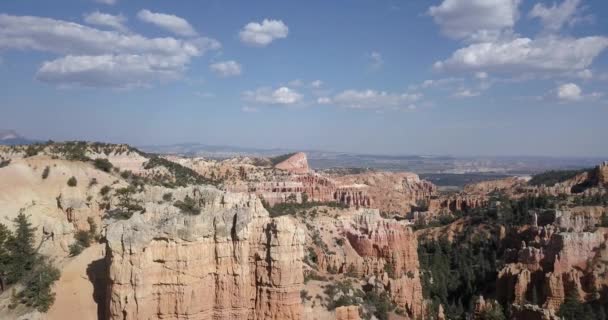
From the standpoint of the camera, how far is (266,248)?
23.8 metres

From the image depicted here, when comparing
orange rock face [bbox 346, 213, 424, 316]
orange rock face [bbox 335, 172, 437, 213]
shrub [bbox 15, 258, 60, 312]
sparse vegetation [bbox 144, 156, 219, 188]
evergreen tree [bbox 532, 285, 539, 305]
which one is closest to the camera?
shrub [bbox 15, 258, 60, 312]

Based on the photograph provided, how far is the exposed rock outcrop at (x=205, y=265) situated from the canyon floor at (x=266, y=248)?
0.17 feet

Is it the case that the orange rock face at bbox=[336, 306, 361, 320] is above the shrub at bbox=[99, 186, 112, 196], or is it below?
below

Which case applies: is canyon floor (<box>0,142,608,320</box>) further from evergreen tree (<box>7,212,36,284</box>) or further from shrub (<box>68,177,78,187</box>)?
evergreen tree (<box>7,212,36,284</box>)

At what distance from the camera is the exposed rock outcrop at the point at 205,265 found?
21.8 meters

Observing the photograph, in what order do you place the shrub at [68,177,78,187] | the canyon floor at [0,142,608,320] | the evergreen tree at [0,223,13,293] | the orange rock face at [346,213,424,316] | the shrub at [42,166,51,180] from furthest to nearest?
the orange rock face at [346,213,424,316]
the shrub at [42,166,51,180]
the shrub at [68,177,78,187]
the evergreen tree at [0,223,13,293]
the canyon floor at [0,142,608,320]

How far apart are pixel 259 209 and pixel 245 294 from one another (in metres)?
3.92

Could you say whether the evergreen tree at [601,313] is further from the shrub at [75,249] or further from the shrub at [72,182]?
the shrub at [72,182]

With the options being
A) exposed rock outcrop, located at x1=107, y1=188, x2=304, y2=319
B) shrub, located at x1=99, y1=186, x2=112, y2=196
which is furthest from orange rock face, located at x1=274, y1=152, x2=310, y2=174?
exposed rock outcrop, located at x1=107, y1=188, x2=304, y2=319

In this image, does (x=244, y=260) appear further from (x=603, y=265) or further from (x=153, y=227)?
(x=603, y=265)

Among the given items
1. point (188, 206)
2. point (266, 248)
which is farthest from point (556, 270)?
point (188, 206)

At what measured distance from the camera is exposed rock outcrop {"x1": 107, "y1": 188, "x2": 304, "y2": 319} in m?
21.8

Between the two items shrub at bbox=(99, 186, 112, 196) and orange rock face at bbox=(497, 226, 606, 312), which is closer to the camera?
shrub at bbox=(99, 186, 112, 196)

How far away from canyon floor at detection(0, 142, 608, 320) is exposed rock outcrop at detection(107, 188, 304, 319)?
5 centimetres
